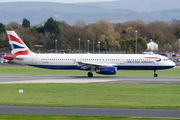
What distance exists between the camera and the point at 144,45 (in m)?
Answer: 122

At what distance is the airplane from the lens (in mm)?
41000

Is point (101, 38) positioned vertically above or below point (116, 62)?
above

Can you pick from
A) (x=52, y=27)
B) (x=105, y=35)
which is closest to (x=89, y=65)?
(x=105, y=35)

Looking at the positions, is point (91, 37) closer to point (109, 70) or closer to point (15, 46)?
point (15, 46)

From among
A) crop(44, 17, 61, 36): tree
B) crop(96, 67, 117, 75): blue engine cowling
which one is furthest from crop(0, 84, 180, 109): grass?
crop(44, 17, 61, 36): tree

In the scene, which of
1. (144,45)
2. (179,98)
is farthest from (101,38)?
(179,98)

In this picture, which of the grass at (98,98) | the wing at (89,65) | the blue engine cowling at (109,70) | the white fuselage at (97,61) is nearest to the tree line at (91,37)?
the white fuselage at (97,61)

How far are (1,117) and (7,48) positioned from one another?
10418 centimetres

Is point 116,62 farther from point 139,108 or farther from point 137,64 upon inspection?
point 139,108

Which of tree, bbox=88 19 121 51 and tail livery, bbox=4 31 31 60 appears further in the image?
tree, bbox=88 19 121 51

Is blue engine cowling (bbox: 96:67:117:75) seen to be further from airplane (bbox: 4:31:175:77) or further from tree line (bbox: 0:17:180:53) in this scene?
tree line (bbox: 0:17:180:53)

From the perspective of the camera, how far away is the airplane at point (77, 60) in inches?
1614

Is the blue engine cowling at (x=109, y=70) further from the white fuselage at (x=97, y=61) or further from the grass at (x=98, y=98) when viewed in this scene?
the grass at (x=98, y=98)

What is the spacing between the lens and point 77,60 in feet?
136
